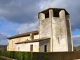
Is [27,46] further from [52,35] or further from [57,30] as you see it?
[57,30]

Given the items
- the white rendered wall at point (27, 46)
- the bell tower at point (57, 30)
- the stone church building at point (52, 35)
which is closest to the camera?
the white rendered wall at point (27, 46)

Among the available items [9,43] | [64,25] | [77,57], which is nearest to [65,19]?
[64,25]

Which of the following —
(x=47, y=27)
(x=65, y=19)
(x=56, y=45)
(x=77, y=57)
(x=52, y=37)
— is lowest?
(x=77, y=57)

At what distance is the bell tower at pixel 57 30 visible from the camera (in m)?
24.2

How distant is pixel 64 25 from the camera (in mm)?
25047

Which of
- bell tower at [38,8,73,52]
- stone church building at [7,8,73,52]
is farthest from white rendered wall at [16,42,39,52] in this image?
bell tower at [38,8,73,52]

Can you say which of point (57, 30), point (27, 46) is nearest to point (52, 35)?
point (57, 30)

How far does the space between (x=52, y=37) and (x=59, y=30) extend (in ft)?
6.57

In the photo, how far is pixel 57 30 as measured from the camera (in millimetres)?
24875

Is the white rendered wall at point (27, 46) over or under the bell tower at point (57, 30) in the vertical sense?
under

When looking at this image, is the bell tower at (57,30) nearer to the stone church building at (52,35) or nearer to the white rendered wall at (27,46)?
the stone church building at (52,35)

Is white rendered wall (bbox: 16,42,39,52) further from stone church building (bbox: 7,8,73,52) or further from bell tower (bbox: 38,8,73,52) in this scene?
bell tower (bbox: 38,8,73,52)

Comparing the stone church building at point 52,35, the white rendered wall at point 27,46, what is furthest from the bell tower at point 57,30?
the white rendered wall at point 27,46

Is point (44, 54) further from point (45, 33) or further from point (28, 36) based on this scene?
point (28, 36)
